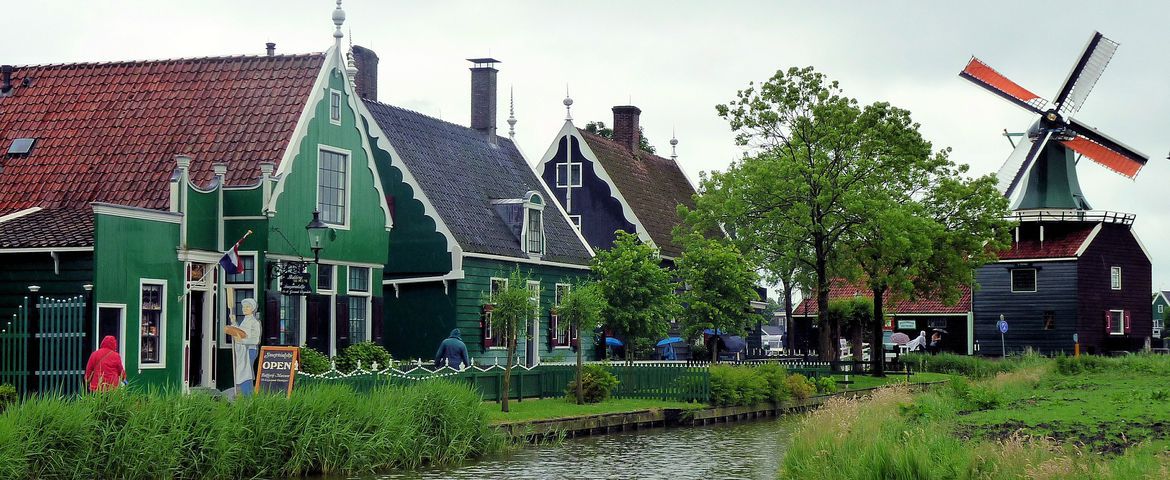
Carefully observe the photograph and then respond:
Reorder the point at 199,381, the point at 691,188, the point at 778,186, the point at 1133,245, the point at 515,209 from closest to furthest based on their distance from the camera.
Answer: the point at 199,381 < the point at 515,209 < the point at 778,186 < the point at 691,188 < the point at 1133,245

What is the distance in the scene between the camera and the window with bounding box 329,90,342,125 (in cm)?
2994

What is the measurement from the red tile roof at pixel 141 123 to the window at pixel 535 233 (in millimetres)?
9938

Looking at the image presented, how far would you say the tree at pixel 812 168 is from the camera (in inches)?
1683

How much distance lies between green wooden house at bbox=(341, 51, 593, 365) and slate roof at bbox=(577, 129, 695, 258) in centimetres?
651

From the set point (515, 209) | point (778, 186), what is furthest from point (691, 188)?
point (515, 209)

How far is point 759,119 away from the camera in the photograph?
4384 cm

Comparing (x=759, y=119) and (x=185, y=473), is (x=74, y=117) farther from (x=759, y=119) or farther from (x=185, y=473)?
(x=759, y=119)

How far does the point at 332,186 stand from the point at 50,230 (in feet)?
19.7

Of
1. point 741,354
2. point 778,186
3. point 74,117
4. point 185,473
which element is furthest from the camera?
point 741,354

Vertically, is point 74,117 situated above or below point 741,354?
above

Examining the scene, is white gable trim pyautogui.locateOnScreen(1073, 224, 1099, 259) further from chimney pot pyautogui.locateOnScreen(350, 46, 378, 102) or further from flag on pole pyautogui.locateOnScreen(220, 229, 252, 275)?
flag on pole pyautogui.locateOnScreen(220, 229, 252, 275)

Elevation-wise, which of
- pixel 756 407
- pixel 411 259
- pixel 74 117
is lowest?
pixel 756 407

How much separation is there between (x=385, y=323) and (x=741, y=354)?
17387 mm

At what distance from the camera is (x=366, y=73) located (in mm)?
38906
